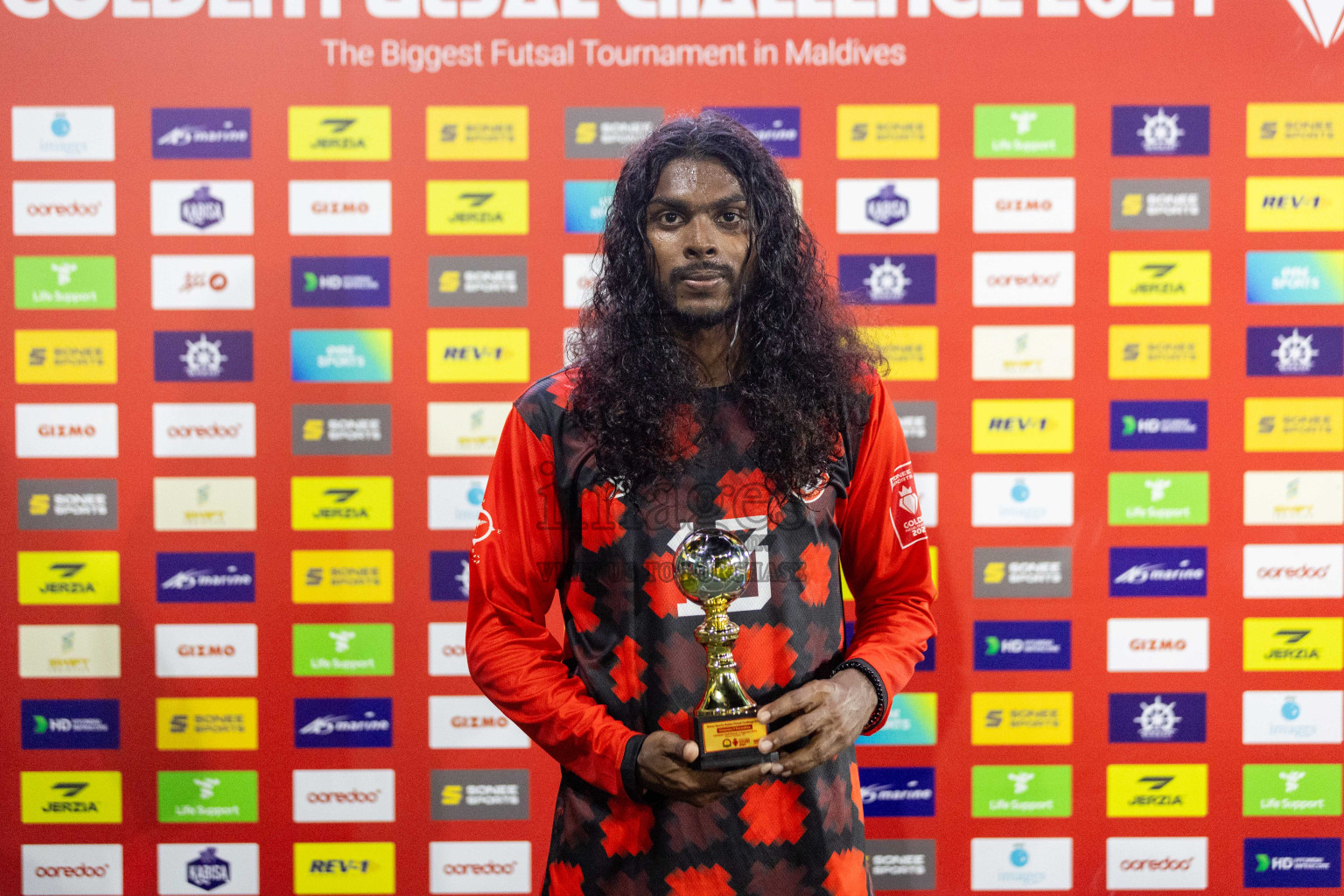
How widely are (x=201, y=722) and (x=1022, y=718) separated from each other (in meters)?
2.24

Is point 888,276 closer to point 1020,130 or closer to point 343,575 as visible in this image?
point 1020,130

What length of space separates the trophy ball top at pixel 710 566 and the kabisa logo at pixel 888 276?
1356 mm

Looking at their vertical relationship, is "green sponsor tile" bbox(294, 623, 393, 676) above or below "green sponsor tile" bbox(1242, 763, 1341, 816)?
above

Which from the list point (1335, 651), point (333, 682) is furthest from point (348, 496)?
point (1335, 651)

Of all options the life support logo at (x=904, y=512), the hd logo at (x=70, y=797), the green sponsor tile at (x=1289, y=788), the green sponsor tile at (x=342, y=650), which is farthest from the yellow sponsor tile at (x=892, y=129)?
the hd logo at (x=70, y=797)

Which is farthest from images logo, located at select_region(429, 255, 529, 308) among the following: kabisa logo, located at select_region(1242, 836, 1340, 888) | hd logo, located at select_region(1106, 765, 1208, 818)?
kabisa logo, located at select_region(1242, 836, 1340, 888)

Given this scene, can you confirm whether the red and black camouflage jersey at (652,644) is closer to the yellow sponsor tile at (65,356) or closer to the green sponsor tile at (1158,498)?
the green sponsor tile at (1158,498)

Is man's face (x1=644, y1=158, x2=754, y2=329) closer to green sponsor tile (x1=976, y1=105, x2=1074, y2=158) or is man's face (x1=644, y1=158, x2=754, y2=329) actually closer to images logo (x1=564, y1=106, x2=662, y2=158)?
images logo (x1=564, y1=106, x2=662, y2=158)

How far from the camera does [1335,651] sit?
2443 mm

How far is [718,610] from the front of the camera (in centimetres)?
120

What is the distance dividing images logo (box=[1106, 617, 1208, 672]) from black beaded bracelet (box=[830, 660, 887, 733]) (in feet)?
4.73

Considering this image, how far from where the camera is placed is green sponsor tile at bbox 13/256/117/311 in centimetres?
238

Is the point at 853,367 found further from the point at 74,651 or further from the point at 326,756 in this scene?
the point at 74,651

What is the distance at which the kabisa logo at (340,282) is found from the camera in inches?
93.3
